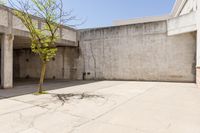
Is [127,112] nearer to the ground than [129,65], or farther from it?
nearer to the ground

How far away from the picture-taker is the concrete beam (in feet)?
32.1

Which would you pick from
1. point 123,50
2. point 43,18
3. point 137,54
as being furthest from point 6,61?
point 137,54

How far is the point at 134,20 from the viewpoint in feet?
77.3

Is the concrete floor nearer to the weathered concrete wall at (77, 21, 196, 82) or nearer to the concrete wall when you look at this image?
the weathered concrete wall at (77, 21, 196, 82)

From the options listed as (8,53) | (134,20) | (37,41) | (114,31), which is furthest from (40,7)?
(134,20)

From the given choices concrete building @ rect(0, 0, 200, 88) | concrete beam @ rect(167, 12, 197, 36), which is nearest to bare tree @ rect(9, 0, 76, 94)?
concrete building @ rect(0, 0, 200, 88)

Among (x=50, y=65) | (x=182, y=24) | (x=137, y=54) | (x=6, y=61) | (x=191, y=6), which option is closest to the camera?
(x=6, y=61)

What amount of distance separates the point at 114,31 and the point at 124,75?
3731mm

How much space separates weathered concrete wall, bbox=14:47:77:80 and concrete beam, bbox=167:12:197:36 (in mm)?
8135

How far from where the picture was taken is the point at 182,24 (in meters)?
10.5

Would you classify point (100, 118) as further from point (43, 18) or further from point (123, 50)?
point (123, 50)

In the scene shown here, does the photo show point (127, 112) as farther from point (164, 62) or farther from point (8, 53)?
point (164, 62)

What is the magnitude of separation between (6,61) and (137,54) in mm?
8963

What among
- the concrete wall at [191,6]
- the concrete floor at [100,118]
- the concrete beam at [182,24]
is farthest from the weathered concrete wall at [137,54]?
the concrete floor at [100,118]
